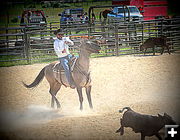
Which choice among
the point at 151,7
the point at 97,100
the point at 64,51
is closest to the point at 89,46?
the point at 64,51

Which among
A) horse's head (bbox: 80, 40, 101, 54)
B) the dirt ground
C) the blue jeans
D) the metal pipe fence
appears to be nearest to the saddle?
the blue jeans

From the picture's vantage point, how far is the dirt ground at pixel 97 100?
625cm

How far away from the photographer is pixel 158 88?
31.1 ft

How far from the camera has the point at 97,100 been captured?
8.78 metres

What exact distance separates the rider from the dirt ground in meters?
0.79

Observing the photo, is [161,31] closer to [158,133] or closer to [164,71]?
[164,71]

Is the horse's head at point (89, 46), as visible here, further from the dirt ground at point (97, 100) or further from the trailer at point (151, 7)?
the trailer at point (151, 7)

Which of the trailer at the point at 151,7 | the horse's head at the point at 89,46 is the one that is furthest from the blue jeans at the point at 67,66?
the trailer at the point at 151,7

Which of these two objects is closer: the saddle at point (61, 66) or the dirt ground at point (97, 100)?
the dirt ground at point (97, 100)

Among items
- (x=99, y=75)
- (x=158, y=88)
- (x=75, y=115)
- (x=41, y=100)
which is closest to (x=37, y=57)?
(x=99, y=75)

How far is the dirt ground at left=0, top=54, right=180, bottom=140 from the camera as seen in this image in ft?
20.5

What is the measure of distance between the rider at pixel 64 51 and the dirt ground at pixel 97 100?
0.79 m

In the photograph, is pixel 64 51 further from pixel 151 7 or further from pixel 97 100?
pixel 151 7

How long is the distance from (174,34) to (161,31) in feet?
2.39
